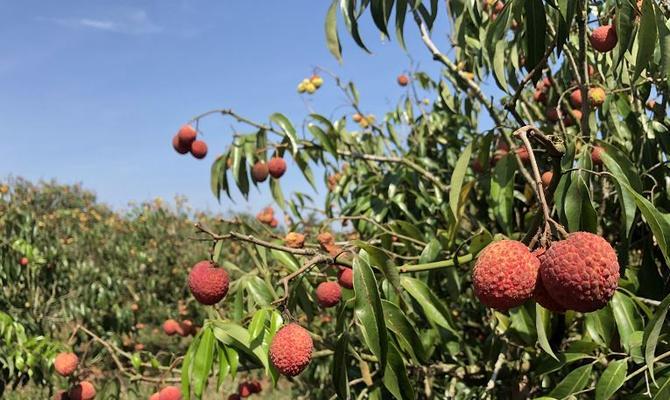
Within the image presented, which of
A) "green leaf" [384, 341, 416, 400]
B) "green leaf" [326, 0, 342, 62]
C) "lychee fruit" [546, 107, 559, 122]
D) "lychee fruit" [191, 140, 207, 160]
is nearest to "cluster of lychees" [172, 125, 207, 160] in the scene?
"lychee fruit" [191, 140, 207, 160]

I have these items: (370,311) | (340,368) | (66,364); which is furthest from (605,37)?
(66,364)

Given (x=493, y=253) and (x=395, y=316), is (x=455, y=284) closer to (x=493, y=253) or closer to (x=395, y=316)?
Result: (x=395, y=316)

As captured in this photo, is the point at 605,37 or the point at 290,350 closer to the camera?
the point at 290,350

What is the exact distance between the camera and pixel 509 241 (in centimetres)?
89

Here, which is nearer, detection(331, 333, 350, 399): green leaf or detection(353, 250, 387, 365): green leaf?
detection(353, 250, 387, 365): green leaf

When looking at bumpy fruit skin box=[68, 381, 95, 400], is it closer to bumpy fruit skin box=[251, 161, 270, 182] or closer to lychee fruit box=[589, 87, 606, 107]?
bumpy fruit skin box=[251, 161, 270, 182]

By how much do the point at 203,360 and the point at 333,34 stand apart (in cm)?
88

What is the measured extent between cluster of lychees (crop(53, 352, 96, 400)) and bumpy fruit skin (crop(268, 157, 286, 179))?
1071 mm

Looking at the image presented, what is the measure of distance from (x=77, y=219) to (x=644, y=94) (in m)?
10.3

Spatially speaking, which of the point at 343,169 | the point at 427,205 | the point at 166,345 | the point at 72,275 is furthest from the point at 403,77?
the point at 166,345

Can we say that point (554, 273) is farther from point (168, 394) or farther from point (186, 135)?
point (186, 135)

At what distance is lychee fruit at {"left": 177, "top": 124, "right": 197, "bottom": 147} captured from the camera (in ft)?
8.69

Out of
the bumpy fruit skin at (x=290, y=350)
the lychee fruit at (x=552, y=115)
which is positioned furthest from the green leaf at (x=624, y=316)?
the lychee fruit at (x=552, y=115)

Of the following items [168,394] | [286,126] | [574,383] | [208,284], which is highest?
[286,126]
